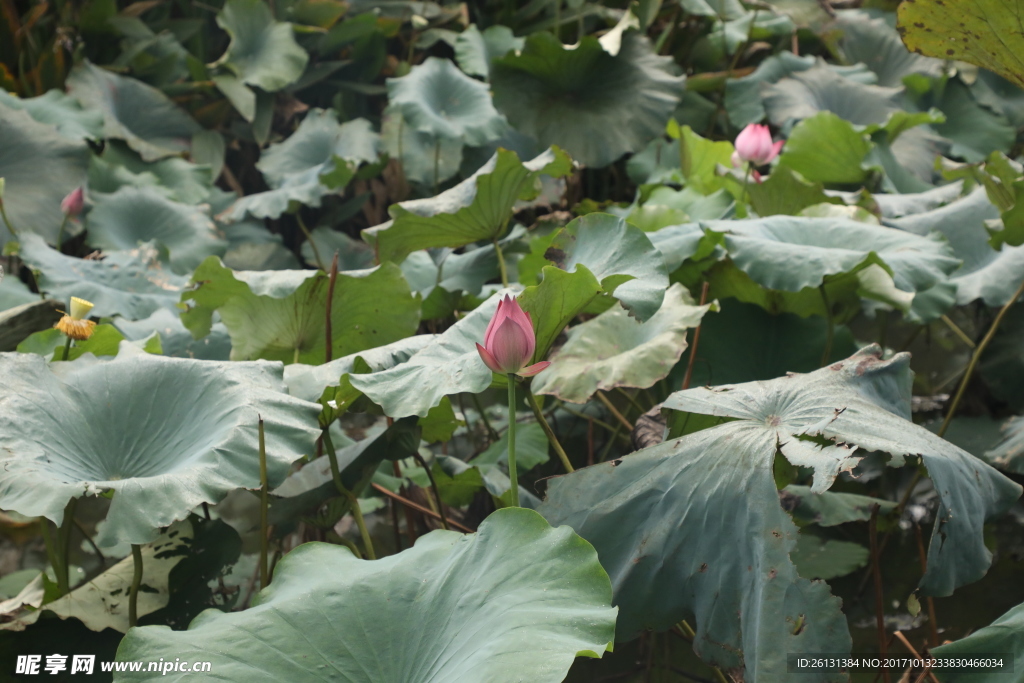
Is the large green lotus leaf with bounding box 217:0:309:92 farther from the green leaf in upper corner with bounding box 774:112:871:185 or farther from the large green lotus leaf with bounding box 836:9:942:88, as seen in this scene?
the large green lotus leaf with bounding box 836:9:942:88

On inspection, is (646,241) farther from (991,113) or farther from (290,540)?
(991,113)

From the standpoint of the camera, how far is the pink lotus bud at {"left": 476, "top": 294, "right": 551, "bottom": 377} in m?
0.77

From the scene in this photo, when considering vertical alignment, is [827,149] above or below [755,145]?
below

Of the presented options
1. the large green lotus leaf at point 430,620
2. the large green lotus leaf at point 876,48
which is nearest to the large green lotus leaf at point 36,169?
the large green lotus leaf at point 430,620

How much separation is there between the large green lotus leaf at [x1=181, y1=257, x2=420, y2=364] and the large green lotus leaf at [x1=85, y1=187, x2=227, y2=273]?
929 millimetres

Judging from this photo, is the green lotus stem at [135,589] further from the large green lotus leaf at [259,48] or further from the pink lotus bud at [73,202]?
the large green lotus leaf at [259,48]

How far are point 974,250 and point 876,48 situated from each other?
1837 millimetres

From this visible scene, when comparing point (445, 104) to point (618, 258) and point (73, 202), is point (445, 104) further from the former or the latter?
point (618, 258)

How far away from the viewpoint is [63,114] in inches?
92.1

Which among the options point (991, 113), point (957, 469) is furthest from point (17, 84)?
point (991, 113)

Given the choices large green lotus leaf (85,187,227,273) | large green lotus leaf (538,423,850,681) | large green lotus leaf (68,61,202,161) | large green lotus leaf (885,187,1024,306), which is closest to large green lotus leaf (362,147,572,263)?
large green lotus leaf (538,423,850,681)

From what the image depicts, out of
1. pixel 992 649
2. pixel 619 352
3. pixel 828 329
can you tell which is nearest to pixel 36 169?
pixel 619 352

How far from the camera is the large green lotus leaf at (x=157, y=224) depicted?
2139 millimetres

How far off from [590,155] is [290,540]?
1.43 metres
